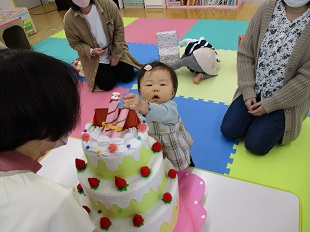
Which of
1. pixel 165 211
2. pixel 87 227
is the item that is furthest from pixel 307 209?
pixel 87 227

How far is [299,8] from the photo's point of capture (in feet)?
4.58

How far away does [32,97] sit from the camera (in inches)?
Result: 22.6

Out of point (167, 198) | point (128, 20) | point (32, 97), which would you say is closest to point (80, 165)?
point (167, 198)

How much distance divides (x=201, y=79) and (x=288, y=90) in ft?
3.43

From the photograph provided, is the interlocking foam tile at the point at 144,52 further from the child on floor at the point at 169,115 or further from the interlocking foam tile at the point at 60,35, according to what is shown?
the child on floor at the point at 169,115

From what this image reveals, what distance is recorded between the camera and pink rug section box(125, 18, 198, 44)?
336 centimetres

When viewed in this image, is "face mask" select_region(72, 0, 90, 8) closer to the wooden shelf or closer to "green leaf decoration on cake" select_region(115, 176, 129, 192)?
"green leaf decoration on cake" select_region(115, 176, 129, 192)

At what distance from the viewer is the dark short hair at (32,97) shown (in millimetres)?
558

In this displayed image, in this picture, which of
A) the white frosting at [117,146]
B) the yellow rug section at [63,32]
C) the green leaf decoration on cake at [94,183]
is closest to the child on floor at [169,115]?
the white frosting at [117,146]

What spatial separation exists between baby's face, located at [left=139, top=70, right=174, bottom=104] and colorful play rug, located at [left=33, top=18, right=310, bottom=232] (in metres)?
0.61

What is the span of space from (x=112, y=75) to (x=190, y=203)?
1685 mm

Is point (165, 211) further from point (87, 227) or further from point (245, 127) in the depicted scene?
point (245, 127)

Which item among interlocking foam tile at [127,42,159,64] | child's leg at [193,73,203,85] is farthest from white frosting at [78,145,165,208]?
interlocking foam tile at [127,42,159,64]

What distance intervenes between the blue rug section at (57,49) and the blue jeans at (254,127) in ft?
6.98
